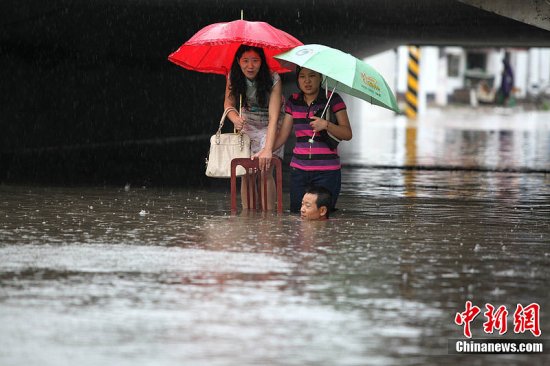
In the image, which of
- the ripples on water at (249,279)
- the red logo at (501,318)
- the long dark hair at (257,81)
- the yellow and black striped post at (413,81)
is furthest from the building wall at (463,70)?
the red logo at (501,318)

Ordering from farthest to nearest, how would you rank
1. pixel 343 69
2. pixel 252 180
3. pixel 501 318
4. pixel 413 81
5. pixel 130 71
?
pixel 413 81 → pixel 130 71 → pixel 252 180 → pixel 343 69 → pixel 501 318

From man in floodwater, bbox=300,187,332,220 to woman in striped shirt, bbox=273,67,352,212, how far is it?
247mm

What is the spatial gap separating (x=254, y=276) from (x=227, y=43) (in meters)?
3.89

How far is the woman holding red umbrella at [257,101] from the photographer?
11000 millimetres

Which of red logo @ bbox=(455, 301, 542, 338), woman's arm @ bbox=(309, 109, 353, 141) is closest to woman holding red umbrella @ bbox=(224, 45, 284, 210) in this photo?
woman's arm @ bbox=(309, 109, 353, 141)

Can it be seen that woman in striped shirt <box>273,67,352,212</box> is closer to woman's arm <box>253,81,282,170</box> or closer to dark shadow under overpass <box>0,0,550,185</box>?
woman's arm <box>253,81,282,170</box>

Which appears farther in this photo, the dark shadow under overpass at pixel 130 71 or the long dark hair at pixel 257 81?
the dark shadow under overpass at pixel 130 71

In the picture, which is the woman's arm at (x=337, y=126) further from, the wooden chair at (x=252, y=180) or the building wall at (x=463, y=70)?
the building wall at (x=463, y=70)

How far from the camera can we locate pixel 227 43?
11.2m

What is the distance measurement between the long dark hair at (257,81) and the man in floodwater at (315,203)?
976 mm

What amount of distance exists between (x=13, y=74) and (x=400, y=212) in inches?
382

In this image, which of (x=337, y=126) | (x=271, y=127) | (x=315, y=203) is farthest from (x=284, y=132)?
(x=315, y=203)

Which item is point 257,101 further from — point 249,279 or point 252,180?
point 249,279

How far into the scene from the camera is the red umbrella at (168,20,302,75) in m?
10.8
